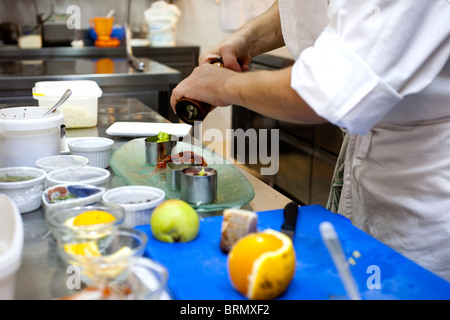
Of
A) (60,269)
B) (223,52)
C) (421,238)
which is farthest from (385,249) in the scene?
(223,52)

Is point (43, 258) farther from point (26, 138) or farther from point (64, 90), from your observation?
point (64, 90)

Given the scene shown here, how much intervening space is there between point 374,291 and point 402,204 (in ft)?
1.50

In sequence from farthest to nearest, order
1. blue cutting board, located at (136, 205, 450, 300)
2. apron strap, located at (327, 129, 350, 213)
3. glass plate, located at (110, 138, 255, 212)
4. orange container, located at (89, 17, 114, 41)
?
1. orange container, located at (89, 17, 114, 41)
2. apron strap, located at (327, 129, 350, 213)
3. glass plate, located at (110, 138, 255, 212)
4. blue cutting board, located at (136, 205, 450, 300)

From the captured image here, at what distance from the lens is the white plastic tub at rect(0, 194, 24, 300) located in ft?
2.42

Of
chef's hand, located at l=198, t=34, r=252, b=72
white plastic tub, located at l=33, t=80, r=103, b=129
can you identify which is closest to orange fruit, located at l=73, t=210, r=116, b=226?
chef's hand, located at l=198, t=34, r=252, b=72

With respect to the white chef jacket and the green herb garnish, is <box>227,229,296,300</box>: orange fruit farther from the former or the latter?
the green herb garnish

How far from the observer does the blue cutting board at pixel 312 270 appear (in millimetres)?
871

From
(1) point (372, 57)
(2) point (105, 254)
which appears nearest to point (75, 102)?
(2) point (105, 254)

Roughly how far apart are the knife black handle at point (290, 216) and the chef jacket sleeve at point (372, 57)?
23 centimetres

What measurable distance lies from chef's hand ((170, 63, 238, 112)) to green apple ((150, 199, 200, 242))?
344 millimetres

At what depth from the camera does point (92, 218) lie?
3.27ft

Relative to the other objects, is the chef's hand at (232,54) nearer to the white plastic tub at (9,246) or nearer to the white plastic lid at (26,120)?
the white plastic lid at (26,120)

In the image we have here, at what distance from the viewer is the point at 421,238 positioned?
4.14 ft

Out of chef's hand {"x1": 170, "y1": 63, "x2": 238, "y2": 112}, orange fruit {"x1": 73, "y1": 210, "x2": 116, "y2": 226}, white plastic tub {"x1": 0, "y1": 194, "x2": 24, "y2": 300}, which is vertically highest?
chef's hand {"x1": 170, "y1": 63, "x2": 238, "y2": 112}
